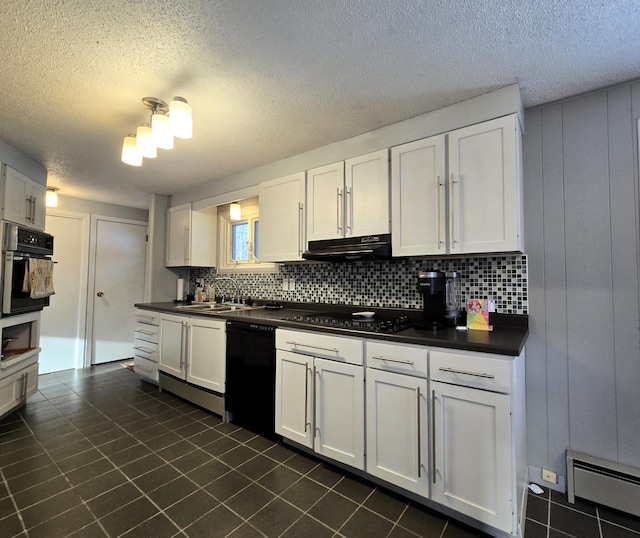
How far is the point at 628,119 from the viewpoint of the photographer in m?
1.66

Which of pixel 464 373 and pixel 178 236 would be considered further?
pixel 178 236

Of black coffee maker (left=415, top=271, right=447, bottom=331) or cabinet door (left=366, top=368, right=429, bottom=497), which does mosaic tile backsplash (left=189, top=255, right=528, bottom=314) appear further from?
cabinet door (left=366, top=368, right=429, bottom=497)

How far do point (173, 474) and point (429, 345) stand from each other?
A: 5.55 ft

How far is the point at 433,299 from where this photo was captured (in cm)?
199

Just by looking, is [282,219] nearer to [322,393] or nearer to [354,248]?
[354,248]

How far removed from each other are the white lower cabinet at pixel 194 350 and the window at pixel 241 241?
0.90 m

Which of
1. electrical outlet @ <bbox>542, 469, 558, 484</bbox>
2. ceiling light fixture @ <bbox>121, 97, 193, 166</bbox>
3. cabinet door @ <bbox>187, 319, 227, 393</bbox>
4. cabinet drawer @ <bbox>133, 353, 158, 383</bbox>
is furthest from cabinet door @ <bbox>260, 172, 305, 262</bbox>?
electrical outlet @ <bbox>542, 469, 558, 484</bbox>

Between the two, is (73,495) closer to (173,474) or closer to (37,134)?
(173,474)

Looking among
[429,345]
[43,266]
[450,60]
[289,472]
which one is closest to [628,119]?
[450,60]

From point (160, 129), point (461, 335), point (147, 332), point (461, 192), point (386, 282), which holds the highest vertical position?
point (160, 129)

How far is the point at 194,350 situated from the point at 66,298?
2.47 m

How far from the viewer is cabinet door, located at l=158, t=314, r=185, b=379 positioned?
2.94 m

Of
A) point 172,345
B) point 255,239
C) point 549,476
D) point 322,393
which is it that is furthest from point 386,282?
point 172,345

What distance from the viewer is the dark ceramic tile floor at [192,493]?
1461mm
